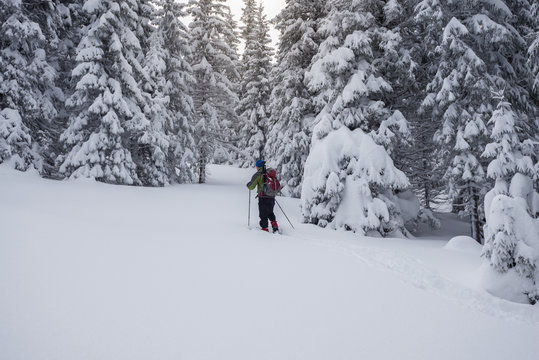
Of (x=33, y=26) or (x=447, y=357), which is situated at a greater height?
(x=33, y=26)

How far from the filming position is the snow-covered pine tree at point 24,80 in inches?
470

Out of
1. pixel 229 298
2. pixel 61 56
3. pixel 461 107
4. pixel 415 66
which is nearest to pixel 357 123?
pixel 415 66

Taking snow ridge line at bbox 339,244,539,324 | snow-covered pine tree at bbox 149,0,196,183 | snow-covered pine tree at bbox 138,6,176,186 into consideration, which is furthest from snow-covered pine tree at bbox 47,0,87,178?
snow ridge line at bbox 339,244,539,324

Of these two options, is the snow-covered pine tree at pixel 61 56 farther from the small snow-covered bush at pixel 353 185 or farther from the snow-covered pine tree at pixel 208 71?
the small snow-covered bush at pixel 353 185

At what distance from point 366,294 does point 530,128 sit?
A: 9644 mm

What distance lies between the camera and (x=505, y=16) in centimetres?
1059

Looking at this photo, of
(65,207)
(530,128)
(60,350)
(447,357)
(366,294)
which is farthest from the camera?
(530,128)

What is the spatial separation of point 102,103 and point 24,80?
113 inches

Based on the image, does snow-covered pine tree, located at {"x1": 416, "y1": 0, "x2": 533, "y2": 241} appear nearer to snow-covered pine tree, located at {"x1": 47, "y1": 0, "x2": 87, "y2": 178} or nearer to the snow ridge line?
the snow ridge line

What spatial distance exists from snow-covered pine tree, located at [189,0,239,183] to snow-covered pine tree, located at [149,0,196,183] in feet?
4.40

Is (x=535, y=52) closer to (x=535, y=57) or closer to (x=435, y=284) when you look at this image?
(x=535, y=57)

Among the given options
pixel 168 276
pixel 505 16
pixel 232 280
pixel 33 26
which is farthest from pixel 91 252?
pixel 505 16

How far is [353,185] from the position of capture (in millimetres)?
10109

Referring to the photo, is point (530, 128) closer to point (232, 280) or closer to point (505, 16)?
point (505, 16)
